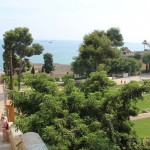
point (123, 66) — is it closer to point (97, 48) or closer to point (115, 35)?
point (115, 35)

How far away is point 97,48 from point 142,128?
73.9 feet

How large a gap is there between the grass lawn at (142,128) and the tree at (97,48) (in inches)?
780

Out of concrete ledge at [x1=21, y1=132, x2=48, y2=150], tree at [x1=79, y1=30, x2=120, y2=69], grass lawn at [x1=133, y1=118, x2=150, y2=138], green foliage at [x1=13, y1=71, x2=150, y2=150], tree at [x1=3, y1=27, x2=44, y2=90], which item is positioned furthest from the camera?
tree at [x1=79, y1=30, x2=120, y2=69]

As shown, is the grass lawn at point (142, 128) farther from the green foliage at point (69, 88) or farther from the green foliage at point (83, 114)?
the green foliage at point (69, 88)

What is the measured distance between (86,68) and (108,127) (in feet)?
142

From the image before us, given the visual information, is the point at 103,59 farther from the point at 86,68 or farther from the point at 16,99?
the point at 16,99

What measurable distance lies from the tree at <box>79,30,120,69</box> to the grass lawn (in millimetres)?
19815

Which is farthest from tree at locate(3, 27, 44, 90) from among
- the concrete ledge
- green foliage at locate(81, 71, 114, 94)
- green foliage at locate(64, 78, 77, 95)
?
the concrete ledge

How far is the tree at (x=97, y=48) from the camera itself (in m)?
42.8

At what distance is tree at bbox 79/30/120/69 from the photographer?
140ft

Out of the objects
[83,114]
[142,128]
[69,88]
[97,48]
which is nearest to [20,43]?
[97,48]

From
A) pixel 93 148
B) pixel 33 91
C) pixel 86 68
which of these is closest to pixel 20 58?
pixel 86 68

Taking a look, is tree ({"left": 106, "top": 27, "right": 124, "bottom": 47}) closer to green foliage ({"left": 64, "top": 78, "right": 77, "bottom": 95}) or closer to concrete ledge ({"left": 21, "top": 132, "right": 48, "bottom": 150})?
green foliage ({"left": 64, "top": 78, "right": 77, "bottom": 95})

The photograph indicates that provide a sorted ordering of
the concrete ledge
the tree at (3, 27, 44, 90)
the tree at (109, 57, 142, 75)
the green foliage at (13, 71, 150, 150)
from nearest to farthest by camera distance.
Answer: the concrete ledge → the green foliage at (13, 71, 150, 150) → the tree at (3, 27, 44, 90) → the tree at (109, 57, 142, 75)
